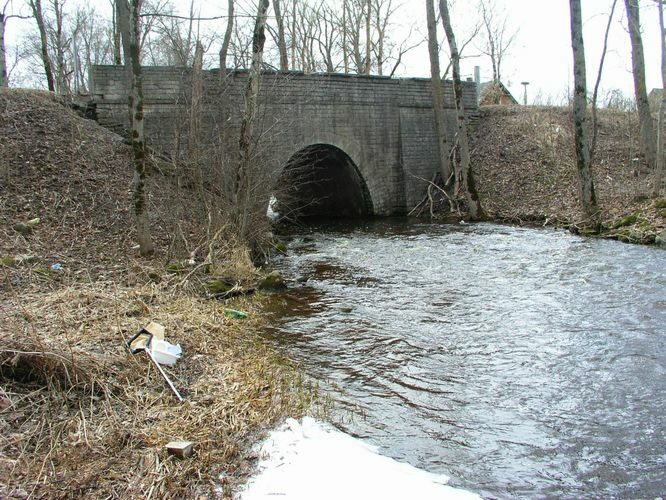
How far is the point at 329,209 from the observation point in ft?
72.5

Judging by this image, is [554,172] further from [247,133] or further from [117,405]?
[117,405]

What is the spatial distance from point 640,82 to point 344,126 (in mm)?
8940

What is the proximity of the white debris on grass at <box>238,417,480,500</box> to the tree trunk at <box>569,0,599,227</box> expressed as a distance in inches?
440

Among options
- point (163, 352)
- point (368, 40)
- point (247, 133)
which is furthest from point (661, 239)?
point (368, 40)

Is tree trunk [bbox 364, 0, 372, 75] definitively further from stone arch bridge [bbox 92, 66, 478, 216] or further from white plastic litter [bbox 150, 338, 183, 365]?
white plastic litter [bbox 150, 338, 183, 365]

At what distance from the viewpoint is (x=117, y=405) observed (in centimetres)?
415

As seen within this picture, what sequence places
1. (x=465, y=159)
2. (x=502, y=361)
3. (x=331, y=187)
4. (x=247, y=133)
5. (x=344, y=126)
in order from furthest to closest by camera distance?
(x=331, y=187) → (x=344, y=126) → (x=465, y=159) → (x=247, y=133) → (x=502, y=361)

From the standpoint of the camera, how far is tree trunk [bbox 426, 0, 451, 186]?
1858 cm

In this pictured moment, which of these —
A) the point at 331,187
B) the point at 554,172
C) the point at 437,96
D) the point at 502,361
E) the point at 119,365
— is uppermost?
the point at 437,96

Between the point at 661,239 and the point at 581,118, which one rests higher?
the point at 581,118

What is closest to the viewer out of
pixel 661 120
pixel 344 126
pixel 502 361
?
pixel 502 361

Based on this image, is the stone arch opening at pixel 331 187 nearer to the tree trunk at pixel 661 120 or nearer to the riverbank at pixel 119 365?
the riverbank at pixel 119 365

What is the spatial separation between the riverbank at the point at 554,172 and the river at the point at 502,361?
2613 millimetres

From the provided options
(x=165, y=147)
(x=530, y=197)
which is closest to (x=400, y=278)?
(x=165, y=147)
